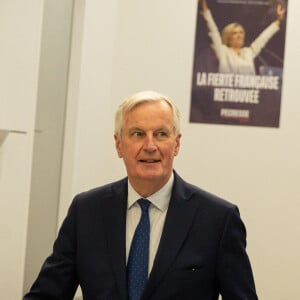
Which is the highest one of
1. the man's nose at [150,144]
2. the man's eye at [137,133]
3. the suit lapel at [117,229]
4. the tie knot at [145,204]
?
the man's eye at [137,133]

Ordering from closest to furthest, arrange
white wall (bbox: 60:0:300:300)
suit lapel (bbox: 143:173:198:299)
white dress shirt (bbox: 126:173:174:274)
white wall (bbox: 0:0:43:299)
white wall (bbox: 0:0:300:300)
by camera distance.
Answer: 1. suit lapel (bbox: 143:173:198:299)
2. white dress shirt (bbox: 126:173:174:274)
3. white wall (bbox: 0:0:43:299)
4. white wall (bbox: 0:0:300:300)
5. white wall (bbox: 60:0:300:300)

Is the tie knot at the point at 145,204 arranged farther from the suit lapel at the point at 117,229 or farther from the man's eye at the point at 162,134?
the man's eye at the point at 162,134

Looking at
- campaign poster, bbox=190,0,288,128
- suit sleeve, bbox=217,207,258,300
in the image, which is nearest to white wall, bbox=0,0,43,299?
suit sleeve, bbox=217,207,258,300

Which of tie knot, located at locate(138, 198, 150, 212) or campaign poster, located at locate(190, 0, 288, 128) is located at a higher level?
campaign poster, located at locate(190, 0, 288, 128)

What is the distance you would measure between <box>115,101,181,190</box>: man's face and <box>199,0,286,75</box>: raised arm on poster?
162cm

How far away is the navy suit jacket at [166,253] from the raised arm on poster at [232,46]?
1.60 metres

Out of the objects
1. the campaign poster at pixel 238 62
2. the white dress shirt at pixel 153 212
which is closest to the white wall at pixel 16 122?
the white dress shirt at pixel 153 212

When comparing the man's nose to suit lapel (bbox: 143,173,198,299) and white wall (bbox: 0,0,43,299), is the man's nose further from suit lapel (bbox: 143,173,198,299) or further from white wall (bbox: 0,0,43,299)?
white wall (bbox: 0,0,43,299)

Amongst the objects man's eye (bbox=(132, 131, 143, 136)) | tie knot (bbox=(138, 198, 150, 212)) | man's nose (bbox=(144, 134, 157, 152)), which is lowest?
tie knot (bbox=(138, 198, 150, 212))

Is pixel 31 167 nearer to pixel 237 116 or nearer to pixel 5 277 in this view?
pixel 5 277

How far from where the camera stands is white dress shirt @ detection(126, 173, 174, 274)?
5.28 ft

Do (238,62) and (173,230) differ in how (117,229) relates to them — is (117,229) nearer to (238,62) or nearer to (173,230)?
(173,230)

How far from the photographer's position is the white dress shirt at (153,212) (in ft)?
5.28

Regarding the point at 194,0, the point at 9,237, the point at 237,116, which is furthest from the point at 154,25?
the point at 9,237
